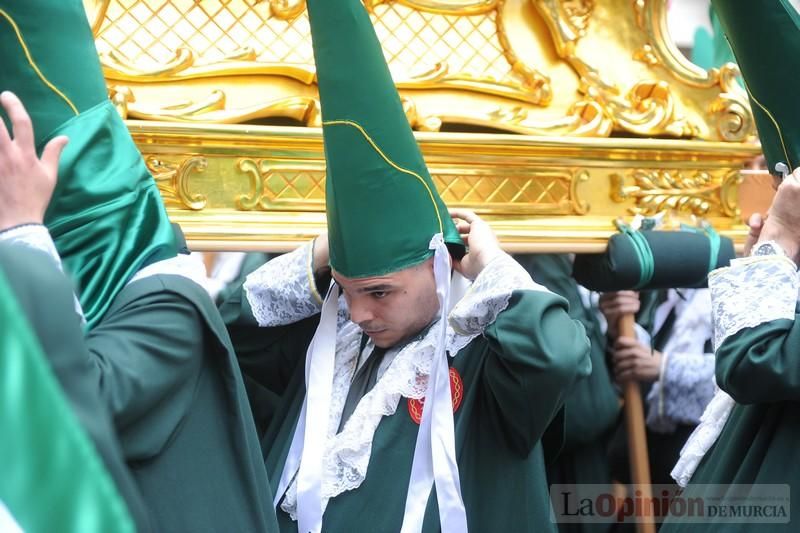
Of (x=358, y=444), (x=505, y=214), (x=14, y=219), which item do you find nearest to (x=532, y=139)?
(x=505, y=214)

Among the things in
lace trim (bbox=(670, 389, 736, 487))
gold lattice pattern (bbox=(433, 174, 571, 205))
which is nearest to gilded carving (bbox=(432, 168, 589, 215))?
gold lattice pattern (bbox=(433, 174, 571, 205))

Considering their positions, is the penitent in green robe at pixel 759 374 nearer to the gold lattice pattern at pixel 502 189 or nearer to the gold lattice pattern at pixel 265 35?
the gold lattice pattern at pixel 502 189

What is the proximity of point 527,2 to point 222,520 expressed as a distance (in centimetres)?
163

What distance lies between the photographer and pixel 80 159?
161cm

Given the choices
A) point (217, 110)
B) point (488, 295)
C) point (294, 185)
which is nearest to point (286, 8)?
point (217, 110)

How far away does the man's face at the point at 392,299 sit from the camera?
7.07 ft

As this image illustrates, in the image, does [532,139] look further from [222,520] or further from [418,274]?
[222,520]

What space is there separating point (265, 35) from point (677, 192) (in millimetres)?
1091

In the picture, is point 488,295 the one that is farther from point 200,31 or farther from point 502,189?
point 200,31

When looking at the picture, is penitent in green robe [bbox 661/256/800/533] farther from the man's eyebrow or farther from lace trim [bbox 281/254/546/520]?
the man's eyebrow

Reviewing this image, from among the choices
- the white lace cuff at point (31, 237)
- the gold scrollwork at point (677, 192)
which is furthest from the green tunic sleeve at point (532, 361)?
the white lace cuff at point (31, 237)

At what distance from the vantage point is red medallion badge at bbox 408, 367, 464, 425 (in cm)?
214

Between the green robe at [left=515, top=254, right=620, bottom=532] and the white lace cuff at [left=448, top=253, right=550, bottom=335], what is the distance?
901 mm

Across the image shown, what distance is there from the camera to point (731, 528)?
6.52ft
